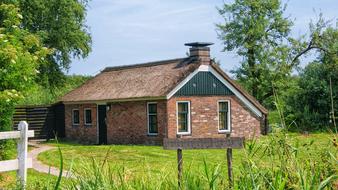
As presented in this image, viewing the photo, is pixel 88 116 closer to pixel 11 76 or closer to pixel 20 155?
pixel 11 76

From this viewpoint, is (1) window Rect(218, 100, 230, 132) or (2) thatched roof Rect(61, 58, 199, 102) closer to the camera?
(2) thatched roof Rect(61, 58, 199, 102)

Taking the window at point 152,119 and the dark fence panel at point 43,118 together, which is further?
the dark fence panel at point 43,118

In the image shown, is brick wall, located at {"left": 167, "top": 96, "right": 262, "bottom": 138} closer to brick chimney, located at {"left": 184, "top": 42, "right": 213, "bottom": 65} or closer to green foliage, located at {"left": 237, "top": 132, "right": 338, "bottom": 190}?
brick chimney, located at {"left": 184, "top": 42, "right": 213, "bottom": 65}

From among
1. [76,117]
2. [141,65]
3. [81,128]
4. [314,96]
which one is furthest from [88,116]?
[314,96]

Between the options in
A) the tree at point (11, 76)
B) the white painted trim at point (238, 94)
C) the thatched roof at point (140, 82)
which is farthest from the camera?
the white painted trim at point (238, 94)

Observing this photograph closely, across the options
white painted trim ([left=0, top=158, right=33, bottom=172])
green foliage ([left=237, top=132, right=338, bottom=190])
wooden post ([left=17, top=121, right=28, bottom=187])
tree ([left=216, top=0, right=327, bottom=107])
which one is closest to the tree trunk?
tree ([left=216, top=0, right=327, bottom=107])

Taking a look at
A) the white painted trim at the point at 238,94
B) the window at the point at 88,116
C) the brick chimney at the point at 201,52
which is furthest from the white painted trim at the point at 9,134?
the window at the point at 88,116

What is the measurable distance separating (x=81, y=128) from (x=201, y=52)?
8.68 m

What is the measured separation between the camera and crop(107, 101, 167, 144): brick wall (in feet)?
94.9

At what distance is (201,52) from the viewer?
98.0 ft

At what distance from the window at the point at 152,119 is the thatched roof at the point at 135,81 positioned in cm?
73

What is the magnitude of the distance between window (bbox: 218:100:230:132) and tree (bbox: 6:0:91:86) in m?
10.8

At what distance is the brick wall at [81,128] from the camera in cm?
3300

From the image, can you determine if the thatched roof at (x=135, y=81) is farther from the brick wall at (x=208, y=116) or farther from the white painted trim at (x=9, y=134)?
the white painted trim at (x=9, y=134)
